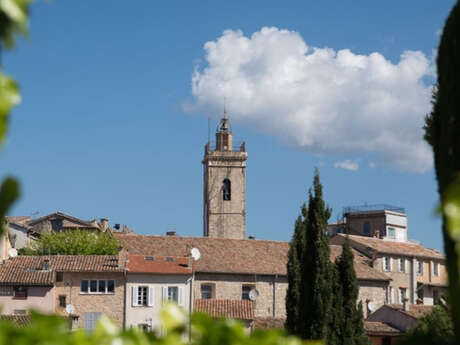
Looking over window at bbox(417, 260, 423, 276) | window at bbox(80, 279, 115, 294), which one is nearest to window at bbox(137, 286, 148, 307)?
window at bbox(80, 279, 115, 294)

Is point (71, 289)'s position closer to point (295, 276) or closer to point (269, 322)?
point (269, 322)

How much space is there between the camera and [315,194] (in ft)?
126

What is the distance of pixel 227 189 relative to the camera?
106125 millimetres

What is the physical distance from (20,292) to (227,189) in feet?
163

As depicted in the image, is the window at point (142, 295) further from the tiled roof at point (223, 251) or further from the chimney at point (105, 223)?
the chimney at point (105, 223)

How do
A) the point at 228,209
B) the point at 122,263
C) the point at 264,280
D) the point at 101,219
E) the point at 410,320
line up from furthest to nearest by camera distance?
the point at 228,209 < the point at 101,219 < the point at 264,280 < the point at 122,263 < the point at 410,320

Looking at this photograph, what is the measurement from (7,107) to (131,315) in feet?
188

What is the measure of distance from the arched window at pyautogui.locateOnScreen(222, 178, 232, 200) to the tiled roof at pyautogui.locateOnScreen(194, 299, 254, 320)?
45.0m

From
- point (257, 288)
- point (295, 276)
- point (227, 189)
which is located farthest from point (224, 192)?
point (295, 276)

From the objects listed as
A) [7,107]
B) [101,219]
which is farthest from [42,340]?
[101,219]

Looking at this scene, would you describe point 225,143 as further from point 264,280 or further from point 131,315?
point 131,315

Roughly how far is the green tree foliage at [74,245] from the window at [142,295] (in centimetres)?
1391

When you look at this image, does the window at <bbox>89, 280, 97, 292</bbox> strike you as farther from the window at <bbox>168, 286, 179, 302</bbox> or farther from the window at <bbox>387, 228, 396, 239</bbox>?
the window at <bbox>387, 228, 396, 239</bbox>

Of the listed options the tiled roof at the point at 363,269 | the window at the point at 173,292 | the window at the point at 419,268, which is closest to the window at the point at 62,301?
the window at the point at 173,292
